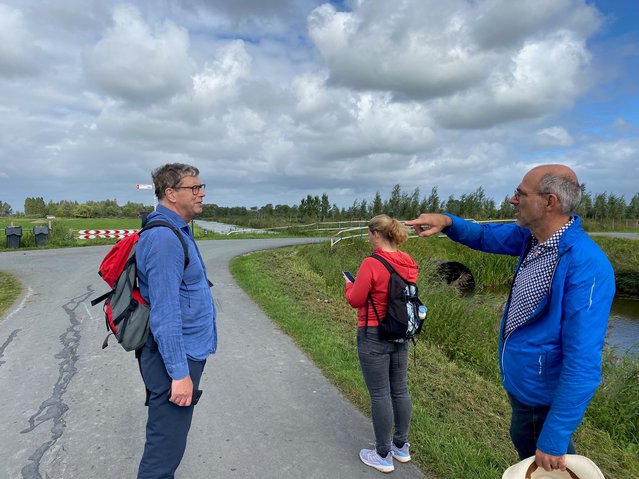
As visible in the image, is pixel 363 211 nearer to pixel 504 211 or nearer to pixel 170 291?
pixel 504 211

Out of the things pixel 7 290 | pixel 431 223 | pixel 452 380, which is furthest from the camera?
pixel 7 290

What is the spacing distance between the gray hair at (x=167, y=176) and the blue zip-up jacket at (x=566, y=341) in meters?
1.94

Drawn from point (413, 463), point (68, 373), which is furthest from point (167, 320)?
point (68, 373)

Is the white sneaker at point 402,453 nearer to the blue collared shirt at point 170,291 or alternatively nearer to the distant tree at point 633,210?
the blue collared shirt at point 170,291

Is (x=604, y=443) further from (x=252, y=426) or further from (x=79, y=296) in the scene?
(x=79, y=296)

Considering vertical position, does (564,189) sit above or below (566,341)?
above

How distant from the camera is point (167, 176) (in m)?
2.42

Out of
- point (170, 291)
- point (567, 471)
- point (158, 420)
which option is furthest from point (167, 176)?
point (567, 471)

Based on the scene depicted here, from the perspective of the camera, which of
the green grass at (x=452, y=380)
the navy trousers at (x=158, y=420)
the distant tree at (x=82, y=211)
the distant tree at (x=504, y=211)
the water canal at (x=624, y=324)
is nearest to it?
the navy trousers at (x=158, y=420)

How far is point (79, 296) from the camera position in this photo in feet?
30.3

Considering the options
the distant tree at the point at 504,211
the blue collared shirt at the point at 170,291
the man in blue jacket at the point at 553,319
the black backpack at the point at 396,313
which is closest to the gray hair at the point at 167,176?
the blue collared shirt at the point at 170,291

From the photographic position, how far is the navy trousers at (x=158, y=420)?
2279 mm

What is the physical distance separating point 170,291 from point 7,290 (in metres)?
9.89

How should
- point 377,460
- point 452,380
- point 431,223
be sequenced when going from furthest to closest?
point 452,380
point 377,460
point 431,223
